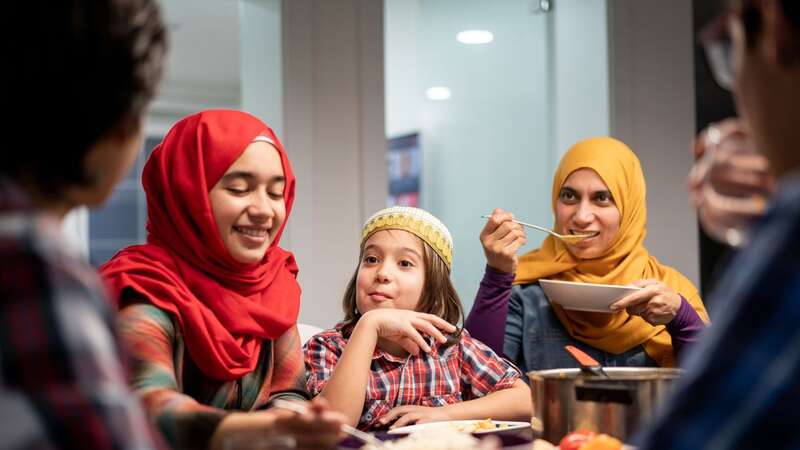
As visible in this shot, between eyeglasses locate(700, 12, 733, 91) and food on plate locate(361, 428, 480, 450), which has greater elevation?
eyeglasses locate(700, 12, 733, 91)

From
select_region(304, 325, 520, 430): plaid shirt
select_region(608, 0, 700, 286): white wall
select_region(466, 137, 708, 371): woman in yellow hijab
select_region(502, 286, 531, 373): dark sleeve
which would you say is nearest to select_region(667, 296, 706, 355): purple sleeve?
select_region(466, 137, 708, 371): woman in yellow hijab

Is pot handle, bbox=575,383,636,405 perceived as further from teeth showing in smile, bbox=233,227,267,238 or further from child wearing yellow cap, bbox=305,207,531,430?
teeth showing in smile, bbox=233,227,267,238

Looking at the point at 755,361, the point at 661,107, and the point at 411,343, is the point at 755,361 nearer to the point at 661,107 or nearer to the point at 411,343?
the point at 411,343

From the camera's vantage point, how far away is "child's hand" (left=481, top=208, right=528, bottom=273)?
2.29m

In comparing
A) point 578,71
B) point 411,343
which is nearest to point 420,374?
point 411,343

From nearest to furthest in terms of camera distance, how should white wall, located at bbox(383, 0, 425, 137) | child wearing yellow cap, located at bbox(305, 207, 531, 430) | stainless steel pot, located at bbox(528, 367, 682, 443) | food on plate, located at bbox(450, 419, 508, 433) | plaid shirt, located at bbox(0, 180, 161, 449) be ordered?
plaid shirt, located at bbox(0, 180, 161, 449), stainless steel pot, located at bbox(528, 367, 682, 443), food on plate, located at bbox(450, 419, 508, 433), child wearing yellow cap, located at bbox(305, 207, 531, 430), white wall, located at bbox(383, 0, 425, 137)

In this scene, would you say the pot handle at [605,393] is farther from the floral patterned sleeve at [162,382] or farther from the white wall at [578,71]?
the white wall at [578,71]

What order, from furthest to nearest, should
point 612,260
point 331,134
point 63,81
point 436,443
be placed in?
point 331,134 → point 612,260 → point 436,443 → point 63,81

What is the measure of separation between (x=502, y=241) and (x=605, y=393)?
3.37 feet

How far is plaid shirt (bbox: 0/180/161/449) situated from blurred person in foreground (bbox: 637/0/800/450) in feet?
1.33

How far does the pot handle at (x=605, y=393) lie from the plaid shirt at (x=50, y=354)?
2.76 feet

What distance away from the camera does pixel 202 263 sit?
180 cm

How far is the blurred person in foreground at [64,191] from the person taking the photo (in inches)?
22.5

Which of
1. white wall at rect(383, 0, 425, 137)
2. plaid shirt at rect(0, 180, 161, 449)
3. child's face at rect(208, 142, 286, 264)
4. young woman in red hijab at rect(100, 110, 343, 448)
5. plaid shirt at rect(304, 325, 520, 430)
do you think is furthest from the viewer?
white wall at rect(383, 0, 425, 137)
